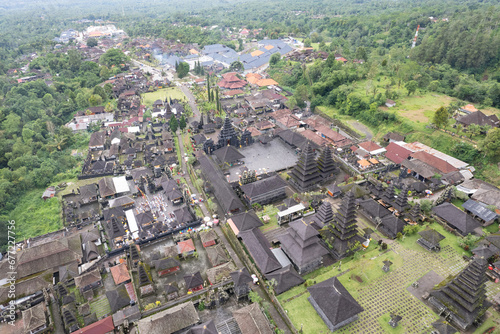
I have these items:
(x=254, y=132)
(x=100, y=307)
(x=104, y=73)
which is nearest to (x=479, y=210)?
(x=254, y=132)

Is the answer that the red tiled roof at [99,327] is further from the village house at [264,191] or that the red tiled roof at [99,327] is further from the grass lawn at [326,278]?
the village house at [264,191]

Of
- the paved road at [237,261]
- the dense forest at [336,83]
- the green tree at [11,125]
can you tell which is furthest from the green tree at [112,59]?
the paved road at [237,261]

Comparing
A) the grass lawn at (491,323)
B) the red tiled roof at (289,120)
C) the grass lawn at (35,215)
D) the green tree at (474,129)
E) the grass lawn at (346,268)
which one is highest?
the green tree at (474,129)

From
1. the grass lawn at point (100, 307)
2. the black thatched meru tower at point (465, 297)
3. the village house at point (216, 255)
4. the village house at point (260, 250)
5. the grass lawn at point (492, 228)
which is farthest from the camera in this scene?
the grass lawn at point (492, 228)

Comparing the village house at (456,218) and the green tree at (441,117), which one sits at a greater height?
the green tree at (441,117)

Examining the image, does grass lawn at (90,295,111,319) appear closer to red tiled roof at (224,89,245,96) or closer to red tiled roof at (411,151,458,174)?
red tiled roof at (411,151,458,174)

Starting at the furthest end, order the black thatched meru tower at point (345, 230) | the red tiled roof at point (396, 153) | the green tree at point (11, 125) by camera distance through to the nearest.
Answer: the green tree at point (11, 125) → the red tiled roof at point (396, 153) → the black thatched meru tower at point (345, 230)

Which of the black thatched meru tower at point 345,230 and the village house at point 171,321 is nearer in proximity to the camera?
the village house at point 171,321
